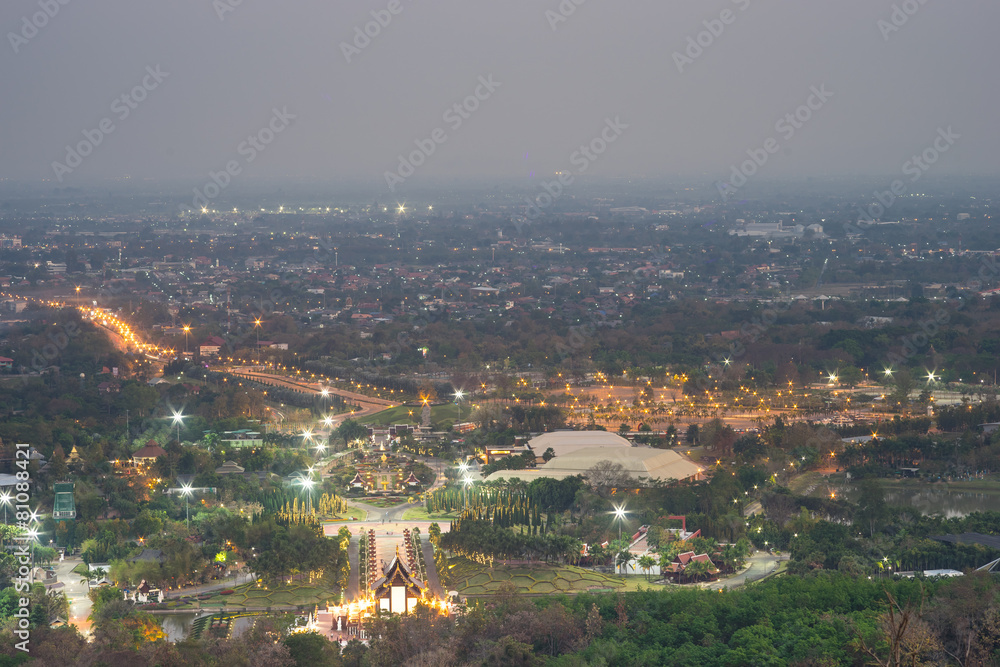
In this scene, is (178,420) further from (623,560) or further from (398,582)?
(623,560)

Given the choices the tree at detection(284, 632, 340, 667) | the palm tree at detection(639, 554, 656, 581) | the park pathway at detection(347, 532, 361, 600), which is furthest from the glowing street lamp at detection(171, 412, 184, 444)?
the tree at detection(284, 632, 340, 667)

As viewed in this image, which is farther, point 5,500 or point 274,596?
point 5,500

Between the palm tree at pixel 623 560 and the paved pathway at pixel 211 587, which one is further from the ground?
the palm tree at pixel 623 560

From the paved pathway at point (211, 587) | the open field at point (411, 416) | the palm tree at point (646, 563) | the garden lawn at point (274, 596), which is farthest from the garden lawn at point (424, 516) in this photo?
the open field at point (411, 416)

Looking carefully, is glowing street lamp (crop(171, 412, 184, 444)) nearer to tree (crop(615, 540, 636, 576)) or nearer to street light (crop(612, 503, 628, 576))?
street light (crop(612, 503, 628, 576))

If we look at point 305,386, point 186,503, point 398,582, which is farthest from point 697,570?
point 305,386

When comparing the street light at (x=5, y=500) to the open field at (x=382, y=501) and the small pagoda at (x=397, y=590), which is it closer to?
the open field at (x=382, y=501)
